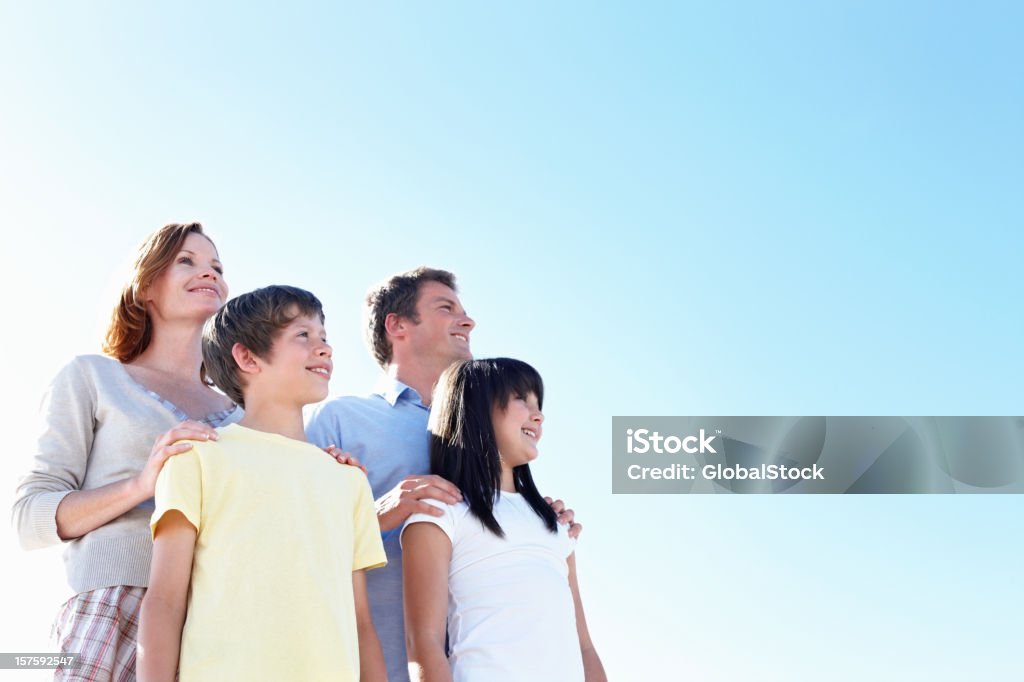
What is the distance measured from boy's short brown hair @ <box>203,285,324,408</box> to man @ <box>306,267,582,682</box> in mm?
832

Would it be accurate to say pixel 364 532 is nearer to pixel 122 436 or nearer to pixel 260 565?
pixel 260 565

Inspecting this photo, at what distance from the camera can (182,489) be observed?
3.61 m

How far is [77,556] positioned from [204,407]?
0.80 meters

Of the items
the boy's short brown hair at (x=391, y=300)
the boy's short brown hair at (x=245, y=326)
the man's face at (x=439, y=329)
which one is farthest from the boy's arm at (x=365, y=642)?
the boy's short brown hair at (x=391, y=300)

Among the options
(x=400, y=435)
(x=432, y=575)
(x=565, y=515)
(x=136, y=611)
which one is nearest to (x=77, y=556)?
(x=136, y=611)

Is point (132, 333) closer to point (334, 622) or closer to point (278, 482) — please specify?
point (278, 482)

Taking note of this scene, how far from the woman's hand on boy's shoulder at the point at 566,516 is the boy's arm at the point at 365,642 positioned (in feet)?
3.92

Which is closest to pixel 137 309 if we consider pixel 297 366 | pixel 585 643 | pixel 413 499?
pixel 297 366

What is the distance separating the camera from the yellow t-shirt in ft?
11.5

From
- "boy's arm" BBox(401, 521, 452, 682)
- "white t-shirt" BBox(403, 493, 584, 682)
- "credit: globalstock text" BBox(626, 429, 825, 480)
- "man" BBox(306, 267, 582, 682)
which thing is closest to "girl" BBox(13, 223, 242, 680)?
"man" BBox(306, 267, 582, 682)

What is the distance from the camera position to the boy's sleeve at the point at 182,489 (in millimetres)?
3572

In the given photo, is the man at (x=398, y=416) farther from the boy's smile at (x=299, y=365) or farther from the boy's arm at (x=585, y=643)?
the boy's smile at (x=299, y=365)

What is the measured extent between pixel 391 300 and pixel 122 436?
7.34 feet

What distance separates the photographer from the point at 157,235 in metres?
4.77
